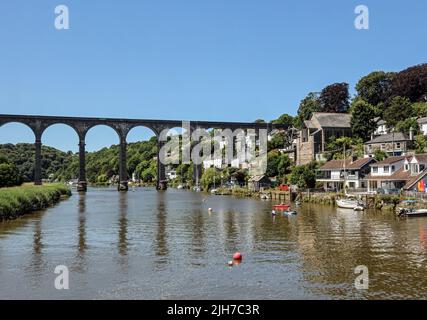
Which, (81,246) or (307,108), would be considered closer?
(81,246)

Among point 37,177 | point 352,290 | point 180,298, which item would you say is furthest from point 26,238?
point 37,177

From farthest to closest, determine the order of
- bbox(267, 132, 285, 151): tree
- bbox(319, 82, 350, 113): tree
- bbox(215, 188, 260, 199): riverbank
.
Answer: bbox(267, 132, 285, 151): tree → bbox(319, 82, 350, 113): tree → bbox(215, 188, 260, 199): riverbank

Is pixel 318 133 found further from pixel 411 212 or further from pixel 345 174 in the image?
pixel 411 212

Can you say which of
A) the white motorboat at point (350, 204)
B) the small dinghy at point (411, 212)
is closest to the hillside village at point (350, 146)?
the white motorboat at point (350, 204)

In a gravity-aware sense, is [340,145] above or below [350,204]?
above

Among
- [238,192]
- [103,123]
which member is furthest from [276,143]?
[103,123]

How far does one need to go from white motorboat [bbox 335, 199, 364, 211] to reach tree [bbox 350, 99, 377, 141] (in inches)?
1842

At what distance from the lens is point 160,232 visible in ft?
140

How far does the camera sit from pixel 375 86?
423ft

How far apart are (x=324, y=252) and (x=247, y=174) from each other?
9360cm

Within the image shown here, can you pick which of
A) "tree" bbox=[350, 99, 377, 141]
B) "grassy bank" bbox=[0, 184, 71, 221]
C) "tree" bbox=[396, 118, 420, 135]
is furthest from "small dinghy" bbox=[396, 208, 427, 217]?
"tree" bbox=[350, 99, 377, 141]

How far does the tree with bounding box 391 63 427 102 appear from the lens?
116m

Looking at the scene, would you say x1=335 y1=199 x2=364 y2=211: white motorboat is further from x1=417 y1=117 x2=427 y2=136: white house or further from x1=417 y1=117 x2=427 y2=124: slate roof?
x1=417 y1=117 x2=427 y2=124: slate roof

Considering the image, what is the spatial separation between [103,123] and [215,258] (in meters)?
112
